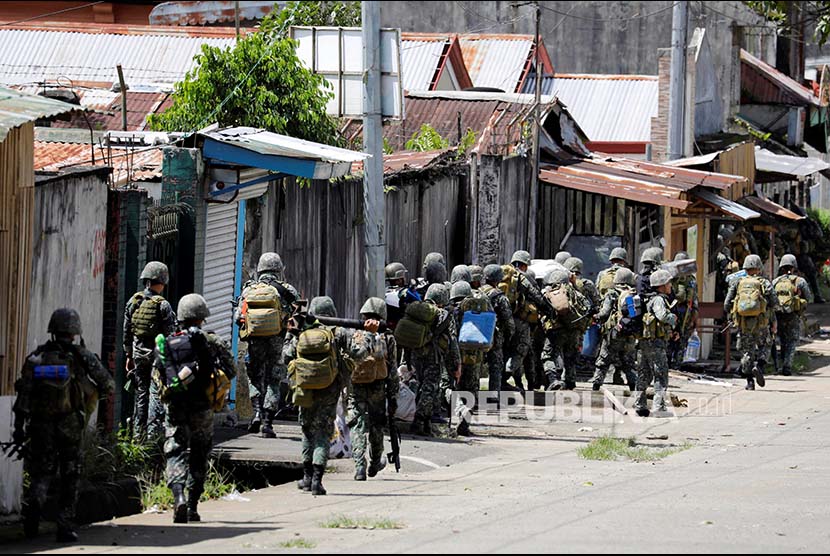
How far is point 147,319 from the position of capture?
12.8m

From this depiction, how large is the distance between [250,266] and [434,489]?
4.57 metres

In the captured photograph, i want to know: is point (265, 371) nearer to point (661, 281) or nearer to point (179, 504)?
point (179, 504)

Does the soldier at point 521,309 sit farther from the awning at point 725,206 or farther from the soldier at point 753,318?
the awning at point 725,206

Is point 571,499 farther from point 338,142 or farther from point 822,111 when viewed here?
point 822,111

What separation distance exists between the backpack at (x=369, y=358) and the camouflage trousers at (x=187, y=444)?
183 centimetres

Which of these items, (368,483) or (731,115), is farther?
(731,115)

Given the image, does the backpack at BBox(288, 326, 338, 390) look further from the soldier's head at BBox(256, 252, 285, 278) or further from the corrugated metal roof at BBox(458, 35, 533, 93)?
the corrugated metal roof at BBox(458, 35, 533, 93)

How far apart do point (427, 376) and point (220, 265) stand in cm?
248

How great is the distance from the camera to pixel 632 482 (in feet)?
41.5

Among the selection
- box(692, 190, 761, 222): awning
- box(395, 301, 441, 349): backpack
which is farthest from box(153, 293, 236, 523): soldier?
box(692, 190, 761, 222): awning

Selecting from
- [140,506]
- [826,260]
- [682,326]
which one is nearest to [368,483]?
[140,506]

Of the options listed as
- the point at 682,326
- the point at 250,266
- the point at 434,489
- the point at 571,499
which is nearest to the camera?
the point at 571,499

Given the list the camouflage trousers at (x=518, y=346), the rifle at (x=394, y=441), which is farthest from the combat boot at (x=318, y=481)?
the camouflage trousers at (x=518, y=346)

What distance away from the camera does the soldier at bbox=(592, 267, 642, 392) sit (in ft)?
58.4
